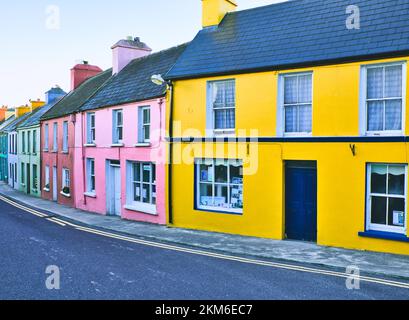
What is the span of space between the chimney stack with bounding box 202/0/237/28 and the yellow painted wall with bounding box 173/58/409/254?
317cm

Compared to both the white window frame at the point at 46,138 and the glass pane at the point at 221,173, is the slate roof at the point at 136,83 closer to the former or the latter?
the glass pane at the point at 221,173

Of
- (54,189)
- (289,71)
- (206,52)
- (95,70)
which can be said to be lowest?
(54,189)

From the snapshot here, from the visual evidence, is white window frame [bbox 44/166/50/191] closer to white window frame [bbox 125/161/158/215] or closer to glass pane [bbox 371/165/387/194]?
white window frame [bbox 125/161/158/215]

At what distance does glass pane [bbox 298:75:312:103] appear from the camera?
40.6 feet

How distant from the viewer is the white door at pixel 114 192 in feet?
64.3

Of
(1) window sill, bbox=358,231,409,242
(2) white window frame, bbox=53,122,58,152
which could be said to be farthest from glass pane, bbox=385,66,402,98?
(2) white window frame, bbox=53,122,58,152

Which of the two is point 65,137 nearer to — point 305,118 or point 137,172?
point 137,172

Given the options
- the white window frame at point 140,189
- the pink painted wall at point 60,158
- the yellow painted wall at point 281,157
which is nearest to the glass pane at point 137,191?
the white window frame at point 140,189

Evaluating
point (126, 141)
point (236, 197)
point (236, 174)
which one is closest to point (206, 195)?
point (236, 197)

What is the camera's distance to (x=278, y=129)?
12836 millimetres
